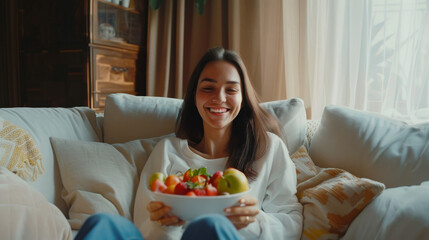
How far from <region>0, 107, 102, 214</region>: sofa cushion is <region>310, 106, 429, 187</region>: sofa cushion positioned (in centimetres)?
109

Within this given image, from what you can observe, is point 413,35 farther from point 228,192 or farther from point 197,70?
point 228,192

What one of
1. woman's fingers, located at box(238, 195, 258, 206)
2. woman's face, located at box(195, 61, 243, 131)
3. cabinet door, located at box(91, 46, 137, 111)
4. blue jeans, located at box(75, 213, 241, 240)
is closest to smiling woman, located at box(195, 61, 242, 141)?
woman's face, located at box(195, 61, 243, 131)

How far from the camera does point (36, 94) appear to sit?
3.27 meters

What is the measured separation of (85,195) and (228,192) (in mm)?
732

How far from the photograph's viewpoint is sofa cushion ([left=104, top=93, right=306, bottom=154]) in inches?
75.6

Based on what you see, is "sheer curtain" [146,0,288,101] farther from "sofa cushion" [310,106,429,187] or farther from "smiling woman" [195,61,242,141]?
"smiling woman" [195,61,242,141]

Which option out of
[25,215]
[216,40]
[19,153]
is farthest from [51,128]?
[216,40]

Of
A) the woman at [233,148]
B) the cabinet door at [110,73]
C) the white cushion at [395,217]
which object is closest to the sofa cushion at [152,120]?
the woman at [233,148]

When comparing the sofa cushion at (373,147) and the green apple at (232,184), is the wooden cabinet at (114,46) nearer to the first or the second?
the sofa cushion at (373,147)

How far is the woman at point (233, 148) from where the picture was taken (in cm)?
150

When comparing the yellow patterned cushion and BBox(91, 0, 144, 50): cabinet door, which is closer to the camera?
the yellow patterned cushion

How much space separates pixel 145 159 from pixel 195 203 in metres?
0.81

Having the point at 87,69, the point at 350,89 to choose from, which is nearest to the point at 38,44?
the point at 87,69

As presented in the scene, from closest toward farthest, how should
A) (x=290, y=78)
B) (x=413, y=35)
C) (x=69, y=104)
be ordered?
(x=413, y=35)
(x=290, y=78)
(x=69, y=104)
